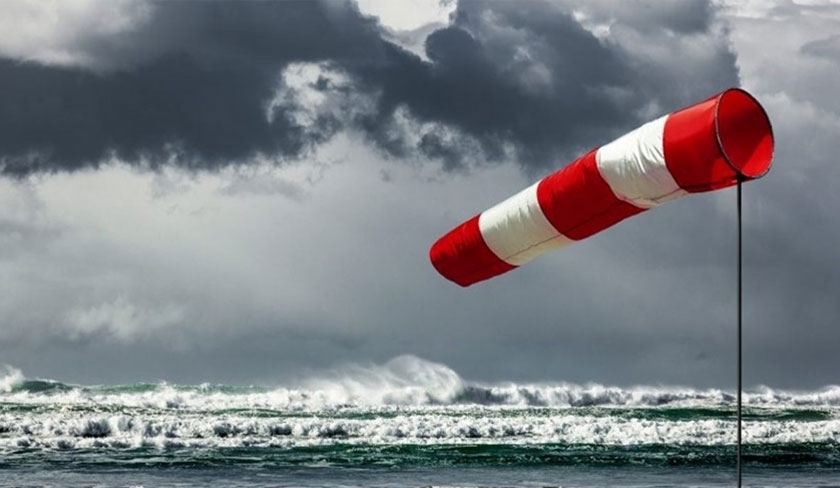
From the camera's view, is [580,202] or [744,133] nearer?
[744,133]

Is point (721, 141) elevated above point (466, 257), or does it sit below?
above

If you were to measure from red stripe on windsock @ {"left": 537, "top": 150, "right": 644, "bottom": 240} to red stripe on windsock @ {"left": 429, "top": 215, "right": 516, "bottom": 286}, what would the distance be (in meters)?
1.03

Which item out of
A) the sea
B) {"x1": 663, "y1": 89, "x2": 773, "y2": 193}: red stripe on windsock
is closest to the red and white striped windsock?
{"x1": 663, "y1": 89, "x2": 773, "y2": 193}: red stripe on windsock

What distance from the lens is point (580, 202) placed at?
7418 millimetres

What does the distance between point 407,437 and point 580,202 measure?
70.5ft

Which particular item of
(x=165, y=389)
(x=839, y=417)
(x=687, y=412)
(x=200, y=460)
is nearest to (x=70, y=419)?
(x=200, y=460)

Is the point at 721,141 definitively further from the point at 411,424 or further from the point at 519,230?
the point at 411,424

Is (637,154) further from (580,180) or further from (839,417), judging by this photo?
(839,417)

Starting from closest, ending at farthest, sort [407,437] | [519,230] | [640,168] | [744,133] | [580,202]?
[744,133] → [640,168] → [580,202] → [519,230] → [407,437]

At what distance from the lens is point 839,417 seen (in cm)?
3825

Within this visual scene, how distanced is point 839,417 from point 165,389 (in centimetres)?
2111

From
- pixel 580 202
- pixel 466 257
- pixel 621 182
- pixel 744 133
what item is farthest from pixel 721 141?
pixel 466 257

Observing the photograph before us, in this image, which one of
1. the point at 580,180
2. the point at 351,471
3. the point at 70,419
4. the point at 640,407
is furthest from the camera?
the point at 640,407

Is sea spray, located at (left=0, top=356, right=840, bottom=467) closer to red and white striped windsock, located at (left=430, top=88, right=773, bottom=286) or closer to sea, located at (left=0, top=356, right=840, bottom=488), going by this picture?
sea, located at (left=0, top=356, right=840, bottom=488)
